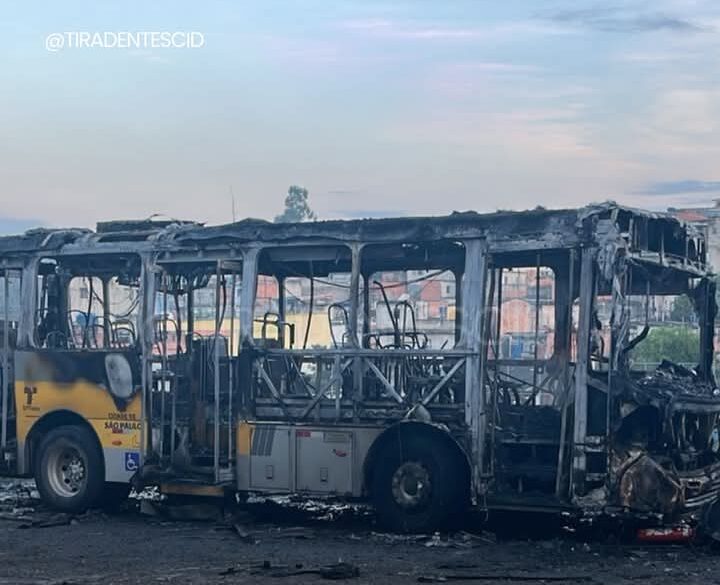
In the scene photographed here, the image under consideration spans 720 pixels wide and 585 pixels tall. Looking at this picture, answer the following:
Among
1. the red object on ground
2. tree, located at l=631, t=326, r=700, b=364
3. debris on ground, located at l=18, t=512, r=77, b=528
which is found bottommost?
debris on ground, located at l=18, t=512, r=77, b=528

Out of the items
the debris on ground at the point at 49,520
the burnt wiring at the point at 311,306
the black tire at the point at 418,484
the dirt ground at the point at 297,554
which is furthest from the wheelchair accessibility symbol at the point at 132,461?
the black tire at the point at 418,484

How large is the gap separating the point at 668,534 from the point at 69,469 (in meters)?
6.75

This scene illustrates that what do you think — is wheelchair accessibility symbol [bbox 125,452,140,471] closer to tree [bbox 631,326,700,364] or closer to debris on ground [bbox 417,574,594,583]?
debris on ground [bbox 417,574,594,583]

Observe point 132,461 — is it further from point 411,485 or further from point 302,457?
point 411,485

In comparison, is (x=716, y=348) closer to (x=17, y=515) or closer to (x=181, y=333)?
(x=181, y=333)

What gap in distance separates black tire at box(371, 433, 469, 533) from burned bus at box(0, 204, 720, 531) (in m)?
0.02

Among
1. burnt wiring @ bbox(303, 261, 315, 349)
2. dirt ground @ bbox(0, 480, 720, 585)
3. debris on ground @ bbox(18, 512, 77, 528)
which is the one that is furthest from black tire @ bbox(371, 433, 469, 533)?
debris on ground @ bbox(18, 512, 77, 528)

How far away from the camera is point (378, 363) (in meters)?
13.1

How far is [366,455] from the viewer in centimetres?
1282

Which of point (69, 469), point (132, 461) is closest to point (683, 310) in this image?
point (132, 461)

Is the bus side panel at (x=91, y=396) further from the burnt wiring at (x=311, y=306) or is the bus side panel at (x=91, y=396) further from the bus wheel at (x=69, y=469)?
the burnt wiring at (x=311, y=306)

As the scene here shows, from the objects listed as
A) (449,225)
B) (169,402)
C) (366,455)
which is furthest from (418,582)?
(169,402)

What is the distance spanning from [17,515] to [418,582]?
6.02 m

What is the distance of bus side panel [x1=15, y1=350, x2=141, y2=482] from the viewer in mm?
14297
